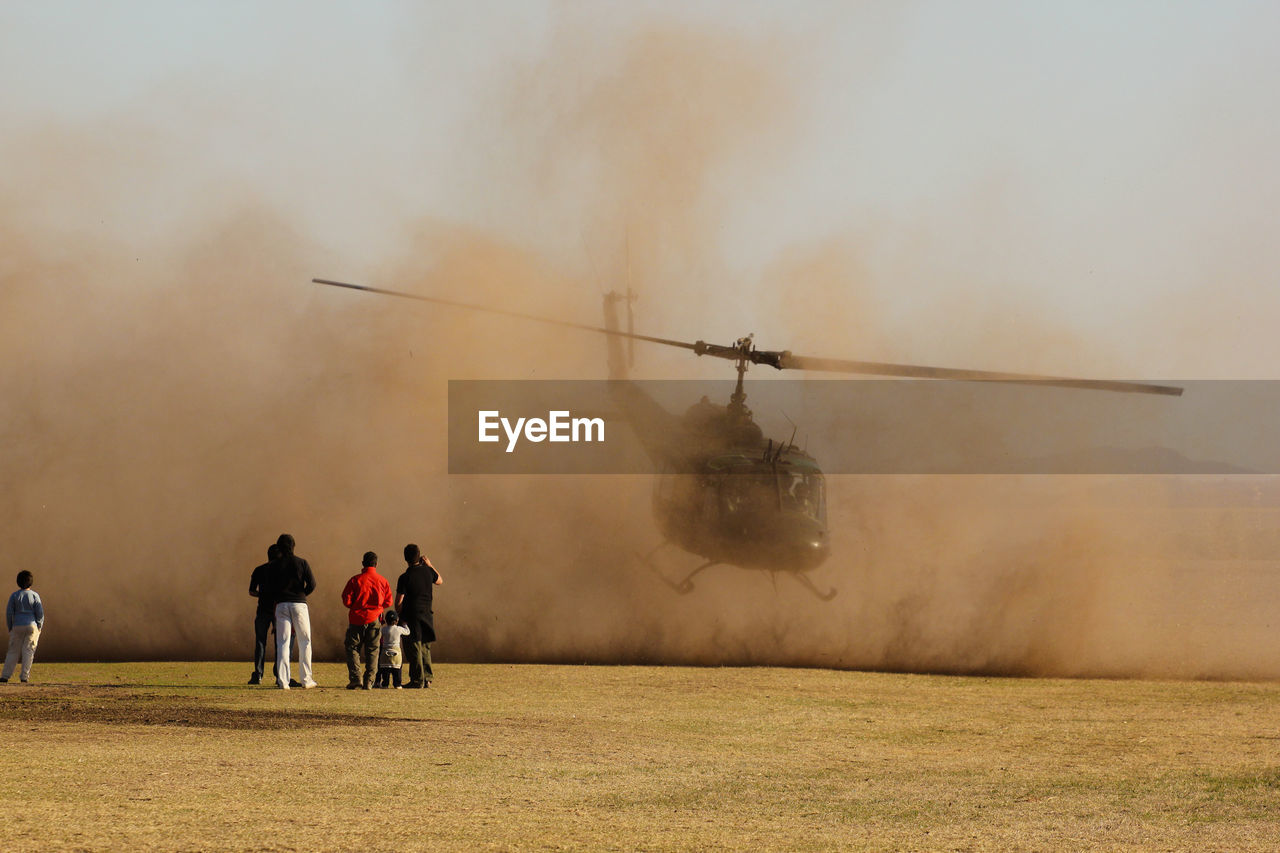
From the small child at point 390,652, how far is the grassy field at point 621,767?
74cm

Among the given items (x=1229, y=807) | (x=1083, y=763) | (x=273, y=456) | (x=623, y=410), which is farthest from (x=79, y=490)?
(x=1229, y=807)

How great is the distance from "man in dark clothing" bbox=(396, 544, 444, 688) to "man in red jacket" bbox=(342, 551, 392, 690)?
23 centimetres

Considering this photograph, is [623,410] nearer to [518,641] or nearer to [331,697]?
[518,641]

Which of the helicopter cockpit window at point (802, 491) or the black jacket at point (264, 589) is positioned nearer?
the black jacket at point (264, 589)

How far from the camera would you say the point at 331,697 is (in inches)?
601

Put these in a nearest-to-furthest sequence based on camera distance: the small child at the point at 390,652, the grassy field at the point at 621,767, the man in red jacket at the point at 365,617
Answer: the grassy field at the point at 621,767 → the man in red jacket at the point at 365,617 → the small child at the point at 390,652

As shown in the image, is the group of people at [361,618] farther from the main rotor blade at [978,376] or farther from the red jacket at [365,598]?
the main rotor blade at [978,376]

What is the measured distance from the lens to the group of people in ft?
52.8

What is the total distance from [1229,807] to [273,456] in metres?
20.8

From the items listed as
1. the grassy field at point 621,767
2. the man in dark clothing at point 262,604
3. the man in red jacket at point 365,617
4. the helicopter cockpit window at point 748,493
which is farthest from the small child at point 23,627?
the helicopter cockpit window at point 748,493

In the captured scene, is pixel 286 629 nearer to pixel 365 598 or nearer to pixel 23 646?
pixel 365 598

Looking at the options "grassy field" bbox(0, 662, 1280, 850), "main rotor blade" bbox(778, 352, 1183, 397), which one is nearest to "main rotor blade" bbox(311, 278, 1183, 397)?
"main rotor blade" bbox(778, 352, 1183, 397)

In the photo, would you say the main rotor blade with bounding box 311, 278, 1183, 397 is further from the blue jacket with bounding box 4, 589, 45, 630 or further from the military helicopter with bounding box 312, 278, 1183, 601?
the blue jacket with bounding box 4, 589, 45, 630

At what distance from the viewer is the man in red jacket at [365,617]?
16219mm
